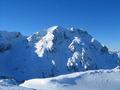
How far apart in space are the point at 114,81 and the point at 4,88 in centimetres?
1623

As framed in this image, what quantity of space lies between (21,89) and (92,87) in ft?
38.3

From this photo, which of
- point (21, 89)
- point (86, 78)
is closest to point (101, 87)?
point (86, 78)

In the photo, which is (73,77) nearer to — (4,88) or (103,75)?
(103,75)

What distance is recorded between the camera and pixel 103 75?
44188 mm

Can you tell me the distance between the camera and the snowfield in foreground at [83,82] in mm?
40162

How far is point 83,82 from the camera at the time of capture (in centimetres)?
4231

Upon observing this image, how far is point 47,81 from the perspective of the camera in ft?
137

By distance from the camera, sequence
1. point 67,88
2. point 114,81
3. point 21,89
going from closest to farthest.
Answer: point 21,89 → point 67,88 → point 114,81

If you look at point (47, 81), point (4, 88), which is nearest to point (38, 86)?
point (47, 81)

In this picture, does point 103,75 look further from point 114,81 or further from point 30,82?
point 30,82

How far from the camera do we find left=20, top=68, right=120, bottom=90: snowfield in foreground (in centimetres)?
4016

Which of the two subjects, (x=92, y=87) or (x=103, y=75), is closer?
(x=92, y=87)

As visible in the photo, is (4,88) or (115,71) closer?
(4,88)

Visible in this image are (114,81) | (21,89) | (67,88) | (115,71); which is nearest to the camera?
(21,89)
